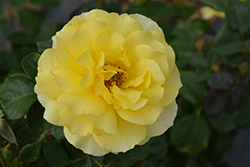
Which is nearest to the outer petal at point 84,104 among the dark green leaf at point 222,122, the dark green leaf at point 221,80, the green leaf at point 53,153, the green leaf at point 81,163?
the green leaf at point 81,163

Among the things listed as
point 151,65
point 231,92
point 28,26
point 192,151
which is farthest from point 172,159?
point 28,26

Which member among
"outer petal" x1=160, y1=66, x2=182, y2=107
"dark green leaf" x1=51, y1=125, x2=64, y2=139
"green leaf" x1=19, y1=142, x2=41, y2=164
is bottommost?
"green leaf" x1=19, y1=142, x2=41, y2=164

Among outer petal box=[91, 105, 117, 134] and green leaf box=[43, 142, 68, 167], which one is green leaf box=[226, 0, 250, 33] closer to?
outer petal box=[91, 105, 117, 134]

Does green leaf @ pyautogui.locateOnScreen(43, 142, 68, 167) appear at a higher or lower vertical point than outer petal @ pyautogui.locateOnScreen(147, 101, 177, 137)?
lower

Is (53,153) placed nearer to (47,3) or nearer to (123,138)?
(123,138)

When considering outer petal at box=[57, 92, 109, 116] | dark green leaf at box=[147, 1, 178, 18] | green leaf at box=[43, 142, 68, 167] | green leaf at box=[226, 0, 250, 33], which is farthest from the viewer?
dark green leaf at box=[147, 1, 178, 18]

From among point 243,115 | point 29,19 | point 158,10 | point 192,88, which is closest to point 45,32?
point 29,19

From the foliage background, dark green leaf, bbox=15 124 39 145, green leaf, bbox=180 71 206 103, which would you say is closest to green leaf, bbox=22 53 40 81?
the foliage background
